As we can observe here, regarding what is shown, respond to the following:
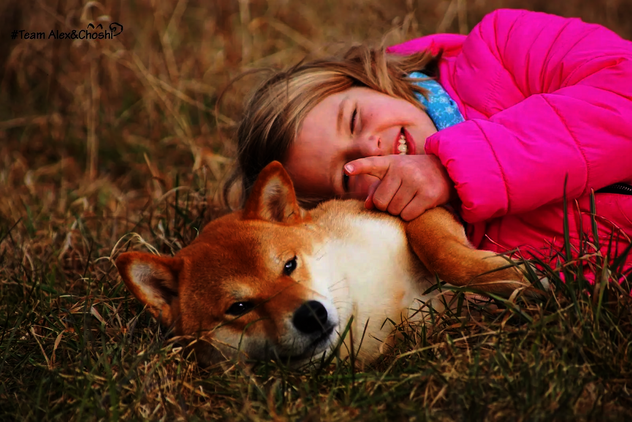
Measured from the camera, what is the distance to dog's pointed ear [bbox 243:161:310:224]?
8.77 ft

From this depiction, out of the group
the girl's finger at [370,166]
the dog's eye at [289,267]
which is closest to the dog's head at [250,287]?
the dog's eye at [289,267]

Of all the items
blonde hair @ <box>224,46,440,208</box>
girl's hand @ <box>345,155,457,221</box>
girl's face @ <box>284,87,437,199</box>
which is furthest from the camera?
blonde hair @ <box>224,46,440,208</box>

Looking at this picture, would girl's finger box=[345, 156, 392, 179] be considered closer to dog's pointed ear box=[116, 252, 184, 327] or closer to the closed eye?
the closed eye

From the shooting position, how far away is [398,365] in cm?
239

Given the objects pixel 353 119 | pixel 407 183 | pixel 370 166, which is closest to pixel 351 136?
pixel 353 119

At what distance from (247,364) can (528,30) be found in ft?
7.18

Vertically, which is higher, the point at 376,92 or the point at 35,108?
the point at 376,92

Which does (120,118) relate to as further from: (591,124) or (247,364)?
(591,124)

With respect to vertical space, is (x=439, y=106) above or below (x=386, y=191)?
above

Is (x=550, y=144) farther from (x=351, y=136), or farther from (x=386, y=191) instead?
(x=351, y=136)

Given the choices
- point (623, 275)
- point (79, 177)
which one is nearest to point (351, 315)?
point (623, 275)

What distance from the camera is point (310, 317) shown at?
229 cm

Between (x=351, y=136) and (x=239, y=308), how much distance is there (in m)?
1.15

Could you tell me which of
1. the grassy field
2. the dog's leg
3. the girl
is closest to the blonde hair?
the girl
